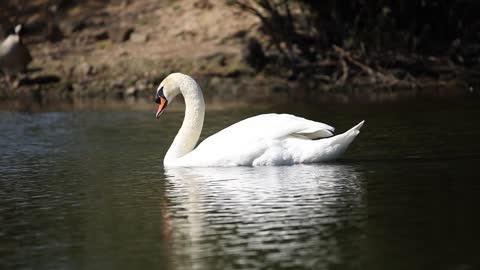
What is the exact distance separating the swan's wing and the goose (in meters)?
14.8

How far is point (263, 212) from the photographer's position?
941cm

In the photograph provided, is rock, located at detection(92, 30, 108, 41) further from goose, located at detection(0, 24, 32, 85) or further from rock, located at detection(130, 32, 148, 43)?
goose, located at detection(0, 24, 32, 85)

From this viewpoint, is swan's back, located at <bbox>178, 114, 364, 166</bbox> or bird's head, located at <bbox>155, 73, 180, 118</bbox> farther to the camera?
bird's head, located at <bbox>155, 73, 180, 118</bbox>

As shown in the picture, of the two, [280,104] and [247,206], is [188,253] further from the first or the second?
[280,104]

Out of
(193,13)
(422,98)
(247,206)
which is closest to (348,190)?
(247,206)

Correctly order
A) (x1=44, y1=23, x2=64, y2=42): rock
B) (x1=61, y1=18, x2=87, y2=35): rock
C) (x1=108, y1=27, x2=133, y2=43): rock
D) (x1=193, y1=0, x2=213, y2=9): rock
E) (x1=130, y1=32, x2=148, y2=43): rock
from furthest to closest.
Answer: (x1=61, y1=18, x2=87, y2=35): rock < (x1=44, y1=23, x2=64, y2=42): rock < (x1=193, y1=0, x2=213, y2=9): rock < (x1=108, y1=27, x2=133, y2=43): rock < (x1=130, y1=32, x2=148, y2=43): rock

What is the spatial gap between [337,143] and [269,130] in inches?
28.5

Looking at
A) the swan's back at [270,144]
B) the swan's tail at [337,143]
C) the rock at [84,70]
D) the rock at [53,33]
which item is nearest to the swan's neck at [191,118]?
the swan's back at [270,144]

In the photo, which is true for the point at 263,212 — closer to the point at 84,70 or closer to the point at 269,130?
the point at 269,130

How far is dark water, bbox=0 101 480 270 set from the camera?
308 inches

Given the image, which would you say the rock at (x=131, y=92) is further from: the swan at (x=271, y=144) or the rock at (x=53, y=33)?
the swan at (x=271, y=144)

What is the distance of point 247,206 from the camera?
9773mm

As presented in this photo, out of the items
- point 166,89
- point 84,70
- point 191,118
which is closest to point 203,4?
point 84,70

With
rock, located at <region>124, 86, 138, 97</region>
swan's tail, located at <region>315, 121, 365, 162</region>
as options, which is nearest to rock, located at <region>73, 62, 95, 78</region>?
rock, located at <region>124, 86, 138, 97</region>
